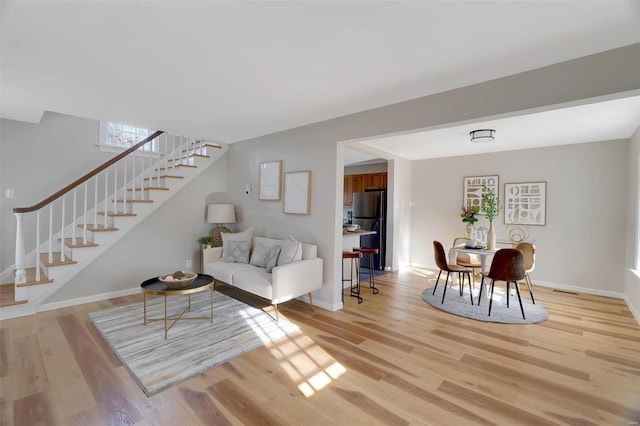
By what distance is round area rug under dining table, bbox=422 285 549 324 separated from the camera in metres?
3.37

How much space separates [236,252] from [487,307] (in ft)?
11.5

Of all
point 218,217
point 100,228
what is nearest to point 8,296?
point 100,228

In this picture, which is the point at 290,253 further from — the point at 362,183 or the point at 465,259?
the point at 362,183

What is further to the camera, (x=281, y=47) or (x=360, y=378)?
(x=360, y=378)

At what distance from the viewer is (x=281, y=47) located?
2.02 m

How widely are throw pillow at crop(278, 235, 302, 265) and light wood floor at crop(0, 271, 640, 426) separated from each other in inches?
27.2

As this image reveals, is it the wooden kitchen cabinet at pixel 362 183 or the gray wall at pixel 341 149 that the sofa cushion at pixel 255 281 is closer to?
the gray wall at pixel 341 149

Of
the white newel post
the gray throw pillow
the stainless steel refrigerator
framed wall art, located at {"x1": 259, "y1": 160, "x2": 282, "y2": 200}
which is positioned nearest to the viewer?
the white newel post

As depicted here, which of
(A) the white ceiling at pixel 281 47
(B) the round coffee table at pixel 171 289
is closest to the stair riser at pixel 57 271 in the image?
(B) the round coffee table at pixel 171 289

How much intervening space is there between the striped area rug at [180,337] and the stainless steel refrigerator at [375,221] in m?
3.22

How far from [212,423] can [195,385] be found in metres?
0.45

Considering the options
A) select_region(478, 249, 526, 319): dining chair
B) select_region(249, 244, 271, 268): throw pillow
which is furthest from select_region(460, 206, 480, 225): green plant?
select_region(249, 244, 271, 268): throw pillow

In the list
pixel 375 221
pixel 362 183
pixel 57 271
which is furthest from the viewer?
pixel 362 183

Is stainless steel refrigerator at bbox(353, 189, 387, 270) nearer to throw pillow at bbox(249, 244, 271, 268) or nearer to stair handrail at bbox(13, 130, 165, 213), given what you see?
throw pillow at bbox(249, 244, 271, 268)
